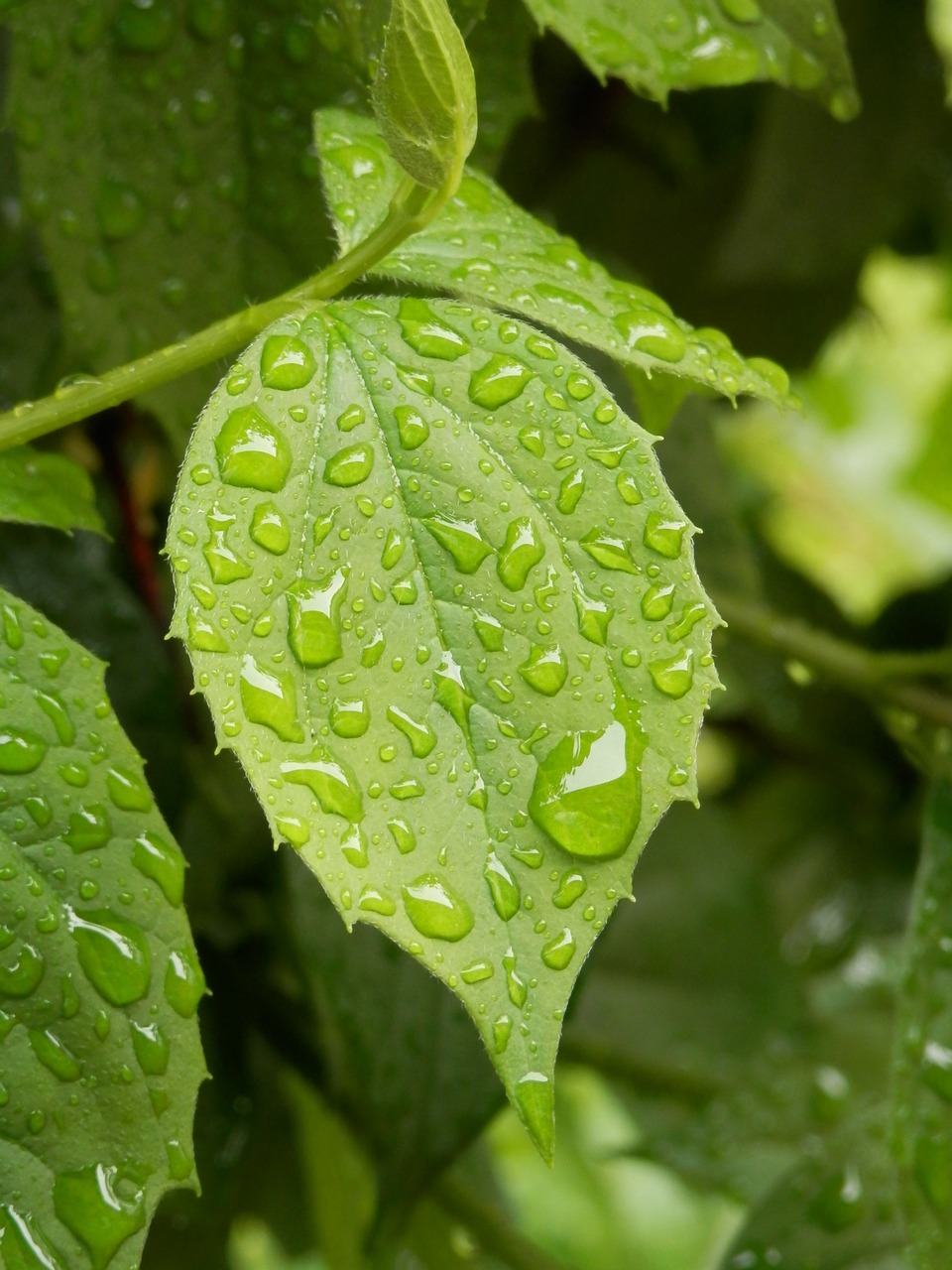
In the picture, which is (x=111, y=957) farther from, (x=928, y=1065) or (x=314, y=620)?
(x=928, y=1065)

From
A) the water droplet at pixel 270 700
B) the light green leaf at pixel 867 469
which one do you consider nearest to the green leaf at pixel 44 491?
the water droplet at pixel 270 700

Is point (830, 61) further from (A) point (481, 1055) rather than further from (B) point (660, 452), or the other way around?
(A) point (481, 1055)

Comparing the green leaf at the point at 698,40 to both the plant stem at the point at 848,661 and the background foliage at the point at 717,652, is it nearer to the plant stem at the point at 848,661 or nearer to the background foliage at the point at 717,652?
the background foliage at the point at 717,652

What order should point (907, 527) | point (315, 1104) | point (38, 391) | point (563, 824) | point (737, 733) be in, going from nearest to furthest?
point (563, 824) → point (38, 391) → point (315, 1104) → point (737, 733) → point (907, 527)

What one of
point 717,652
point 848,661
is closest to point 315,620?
point 848,661

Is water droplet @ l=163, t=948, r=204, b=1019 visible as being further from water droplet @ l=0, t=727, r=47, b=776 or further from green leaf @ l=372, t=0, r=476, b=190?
green leaf @ l=372, t=0, r=476, b=190

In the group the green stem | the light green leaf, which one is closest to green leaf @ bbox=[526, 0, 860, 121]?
the green stem

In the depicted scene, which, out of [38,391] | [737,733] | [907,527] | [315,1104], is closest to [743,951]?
[737,733]
